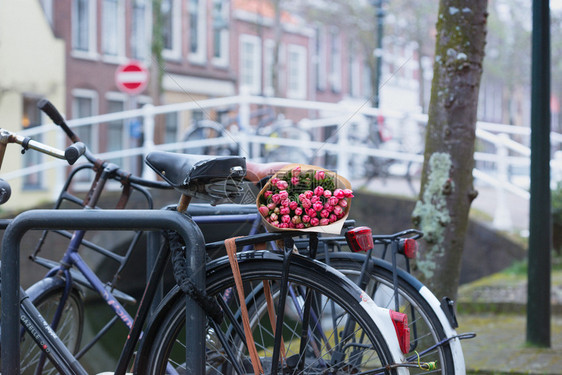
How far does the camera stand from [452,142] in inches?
145

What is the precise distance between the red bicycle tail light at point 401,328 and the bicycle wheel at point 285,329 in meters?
0.07

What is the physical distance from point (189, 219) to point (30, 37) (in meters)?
12.0

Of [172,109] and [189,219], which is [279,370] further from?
[172,109]

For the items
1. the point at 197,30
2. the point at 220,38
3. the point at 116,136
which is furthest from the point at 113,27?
the point at 220,38

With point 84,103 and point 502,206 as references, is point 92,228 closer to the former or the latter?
point 502,206

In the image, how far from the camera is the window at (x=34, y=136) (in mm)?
9520

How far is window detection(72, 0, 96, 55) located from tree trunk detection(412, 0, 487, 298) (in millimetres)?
15057

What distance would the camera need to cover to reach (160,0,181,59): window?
16.7m

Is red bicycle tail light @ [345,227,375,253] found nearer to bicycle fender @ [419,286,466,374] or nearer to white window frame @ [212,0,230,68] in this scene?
bicycle fender @ [419,286,466,374]

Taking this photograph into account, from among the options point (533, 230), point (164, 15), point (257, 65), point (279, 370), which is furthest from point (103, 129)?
point (279, 370)

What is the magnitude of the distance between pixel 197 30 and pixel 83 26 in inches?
120

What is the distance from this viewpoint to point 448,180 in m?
3.69

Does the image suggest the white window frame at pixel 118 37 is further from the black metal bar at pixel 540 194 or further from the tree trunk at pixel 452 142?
the tree trunk at pixel 452 142

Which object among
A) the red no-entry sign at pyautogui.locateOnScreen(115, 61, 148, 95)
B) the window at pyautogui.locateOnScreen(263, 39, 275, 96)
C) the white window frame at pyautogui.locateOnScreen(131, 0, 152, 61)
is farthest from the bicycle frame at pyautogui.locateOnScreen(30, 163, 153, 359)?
the window at pyautogui.locateOnScreen(263, 39, 275, 96)
